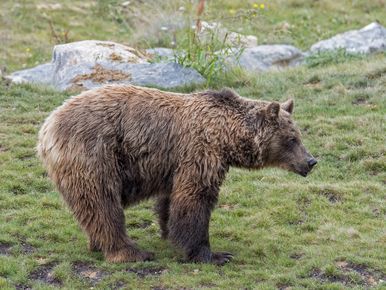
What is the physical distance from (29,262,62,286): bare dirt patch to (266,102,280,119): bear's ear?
2948 mm

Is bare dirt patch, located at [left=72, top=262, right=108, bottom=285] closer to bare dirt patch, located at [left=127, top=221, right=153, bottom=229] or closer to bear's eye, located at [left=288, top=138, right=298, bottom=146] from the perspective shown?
bare dirt patch, located at [left=127, top=221, right=153, bottom=229]

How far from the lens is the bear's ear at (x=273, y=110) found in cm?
896

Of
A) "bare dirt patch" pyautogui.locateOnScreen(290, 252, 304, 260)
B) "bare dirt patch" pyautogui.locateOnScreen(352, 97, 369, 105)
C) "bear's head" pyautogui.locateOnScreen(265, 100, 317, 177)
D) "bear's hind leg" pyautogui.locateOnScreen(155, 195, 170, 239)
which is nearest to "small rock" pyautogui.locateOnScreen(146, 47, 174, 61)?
"bare dirt patch" pyautogui.locateOnScreen(352, 97, 369, 105)

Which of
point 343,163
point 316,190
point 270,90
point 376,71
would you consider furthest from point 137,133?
point 376,71

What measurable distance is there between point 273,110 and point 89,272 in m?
2.75

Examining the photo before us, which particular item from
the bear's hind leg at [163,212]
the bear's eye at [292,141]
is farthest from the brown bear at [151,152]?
the bear's hind leg at [163,212]

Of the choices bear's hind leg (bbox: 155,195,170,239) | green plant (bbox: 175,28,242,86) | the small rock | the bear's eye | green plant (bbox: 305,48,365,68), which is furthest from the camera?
green plant (bbox: 305,48,365,68)

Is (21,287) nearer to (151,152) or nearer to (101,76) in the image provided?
(151,152)

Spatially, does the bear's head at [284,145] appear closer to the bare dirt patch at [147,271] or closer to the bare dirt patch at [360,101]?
the bare dirt patch at [147,271]

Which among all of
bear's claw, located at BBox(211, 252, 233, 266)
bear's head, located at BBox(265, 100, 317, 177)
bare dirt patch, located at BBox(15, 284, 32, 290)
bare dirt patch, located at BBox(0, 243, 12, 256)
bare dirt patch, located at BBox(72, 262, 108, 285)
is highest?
bear's head, located at BBox(265, 100, 317, 177)

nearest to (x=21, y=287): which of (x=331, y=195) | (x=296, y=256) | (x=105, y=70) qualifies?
(x=296, y=256)

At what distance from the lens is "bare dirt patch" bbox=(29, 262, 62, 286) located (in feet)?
26.9

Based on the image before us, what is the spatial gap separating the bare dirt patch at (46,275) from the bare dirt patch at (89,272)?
0.26 metres

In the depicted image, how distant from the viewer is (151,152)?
877 centimetres
